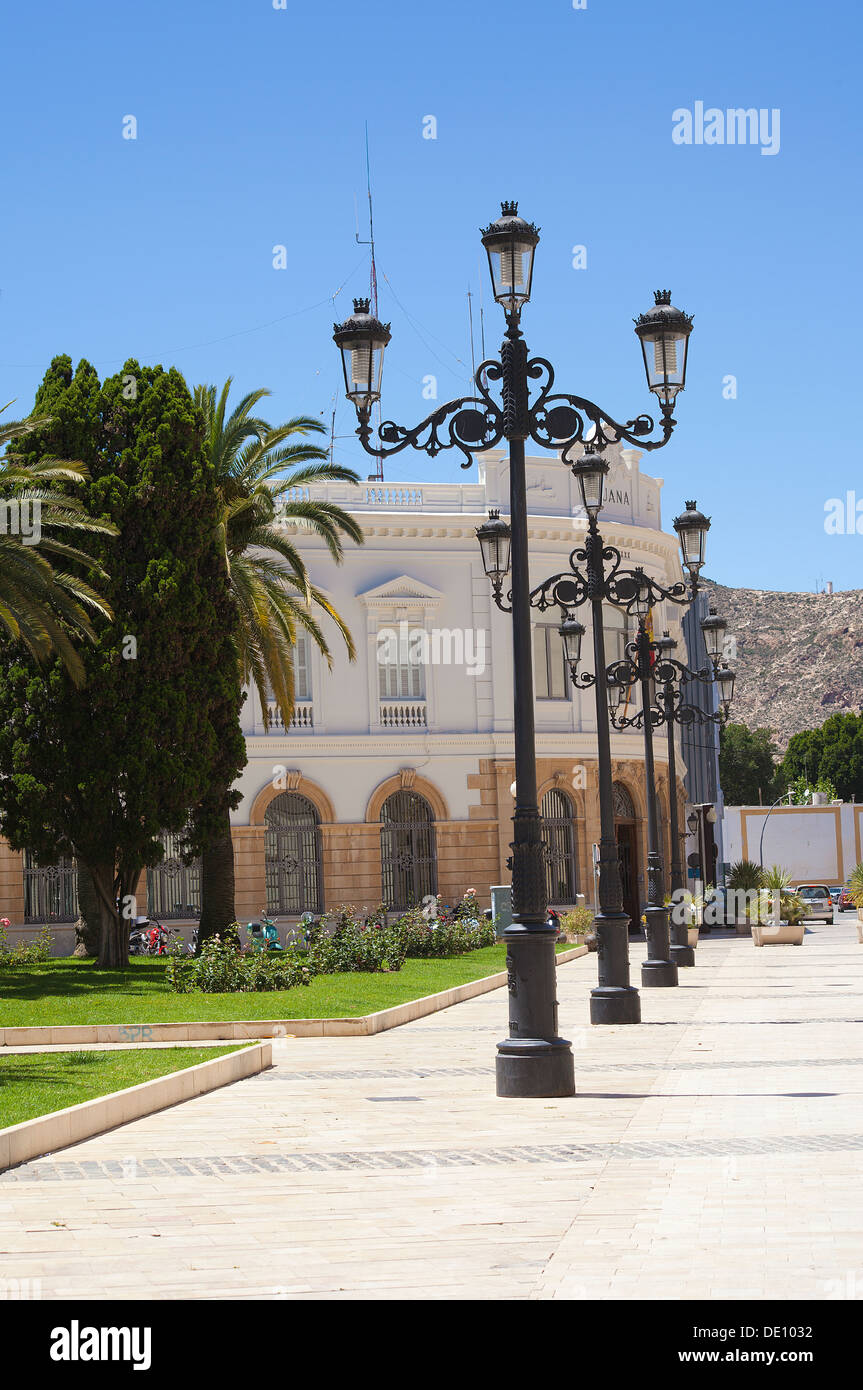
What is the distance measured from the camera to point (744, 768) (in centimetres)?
10675

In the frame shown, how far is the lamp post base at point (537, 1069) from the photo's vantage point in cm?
1174

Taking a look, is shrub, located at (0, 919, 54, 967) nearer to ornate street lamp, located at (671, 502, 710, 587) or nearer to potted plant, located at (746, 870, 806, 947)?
ornate street lamp, located at (671, 502, 710, 587)

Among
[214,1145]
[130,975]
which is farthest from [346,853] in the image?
[214,1145]

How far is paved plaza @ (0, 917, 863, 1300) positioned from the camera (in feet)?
20.0

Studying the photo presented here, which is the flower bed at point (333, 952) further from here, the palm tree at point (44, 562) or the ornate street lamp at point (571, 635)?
the ornate street lamp at point (571, 635)

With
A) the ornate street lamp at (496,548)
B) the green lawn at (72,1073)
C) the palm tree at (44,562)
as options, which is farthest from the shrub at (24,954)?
the ornate street lamp at (496,548)

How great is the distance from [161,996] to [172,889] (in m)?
20.0

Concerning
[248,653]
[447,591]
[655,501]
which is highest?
[655,501]

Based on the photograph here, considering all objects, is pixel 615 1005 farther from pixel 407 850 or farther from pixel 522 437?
pixel 407 850

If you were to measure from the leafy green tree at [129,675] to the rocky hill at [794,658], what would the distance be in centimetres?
11081

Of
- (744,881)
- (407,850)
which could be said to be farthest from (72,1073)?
(744,881)
